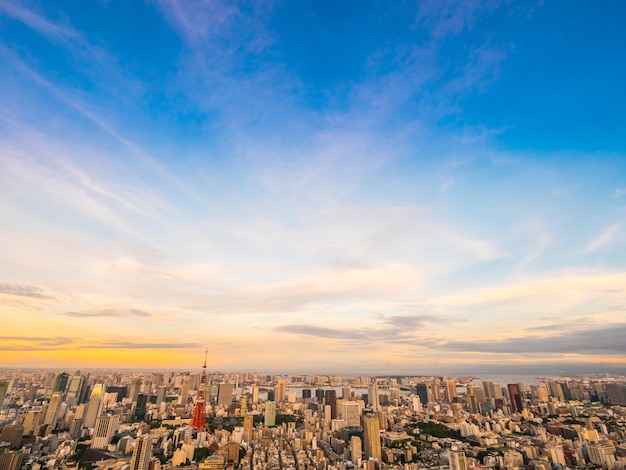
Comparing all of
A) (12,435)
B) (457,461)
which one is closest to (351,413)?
(457,461)

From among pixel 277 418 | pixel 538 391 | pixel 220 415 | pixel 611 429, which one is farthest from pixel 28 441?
pixel 538 391

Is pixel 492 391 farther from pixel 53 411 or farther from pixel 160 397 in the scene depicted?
pixel 53 411

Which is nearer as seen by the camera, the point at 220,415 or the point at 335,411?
the point at 220,415

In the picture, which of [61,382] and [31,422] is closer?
[31,422]

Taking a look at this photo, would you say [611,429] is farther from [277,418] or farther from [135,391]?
[135,391]

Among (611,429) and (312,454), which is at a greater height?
(611,429)

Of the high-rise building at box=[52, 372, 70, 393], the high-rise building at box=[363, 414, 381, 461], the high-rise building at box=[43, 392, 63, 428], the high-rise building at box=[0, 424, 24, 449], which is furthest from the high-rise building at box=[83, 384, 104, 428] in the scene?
the high-rise building at box=[363, 414, 381, 461]
